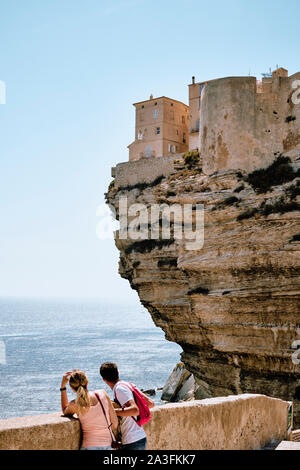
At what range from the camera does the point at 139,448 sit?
5.20m

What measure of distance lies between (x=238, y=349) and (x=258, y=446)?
14.7m

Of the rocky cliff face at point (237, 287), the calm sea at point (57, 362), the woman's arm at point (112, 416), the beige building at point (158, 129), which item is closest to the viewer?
the woman's arm at point (112, 416)

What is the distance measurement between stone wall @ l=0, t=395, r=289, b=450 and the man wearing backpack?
441mm

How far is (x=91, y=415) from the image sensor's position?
16.2ft

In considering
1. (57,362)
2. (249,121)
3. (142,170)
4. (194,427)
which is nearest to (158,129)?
(142,170)

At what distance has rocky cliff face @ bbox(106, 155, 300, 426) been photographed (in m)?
21.2

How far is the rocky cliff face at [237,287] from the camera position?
69.7 feet

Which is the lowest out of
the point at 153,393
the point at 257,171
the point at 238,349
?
the point at 153,393

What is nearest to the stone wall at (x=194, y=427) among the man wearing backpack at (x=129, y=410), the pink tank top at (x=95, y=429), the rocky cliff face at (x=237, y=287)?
the pink tank top at (x=95, y=429)

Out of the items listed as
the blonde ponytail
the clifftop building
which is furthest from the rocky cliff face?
the blonde ponytail

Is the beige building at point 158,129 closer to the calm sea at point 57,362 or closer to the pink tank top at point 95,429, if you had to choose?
the calm sea at point 57,362
